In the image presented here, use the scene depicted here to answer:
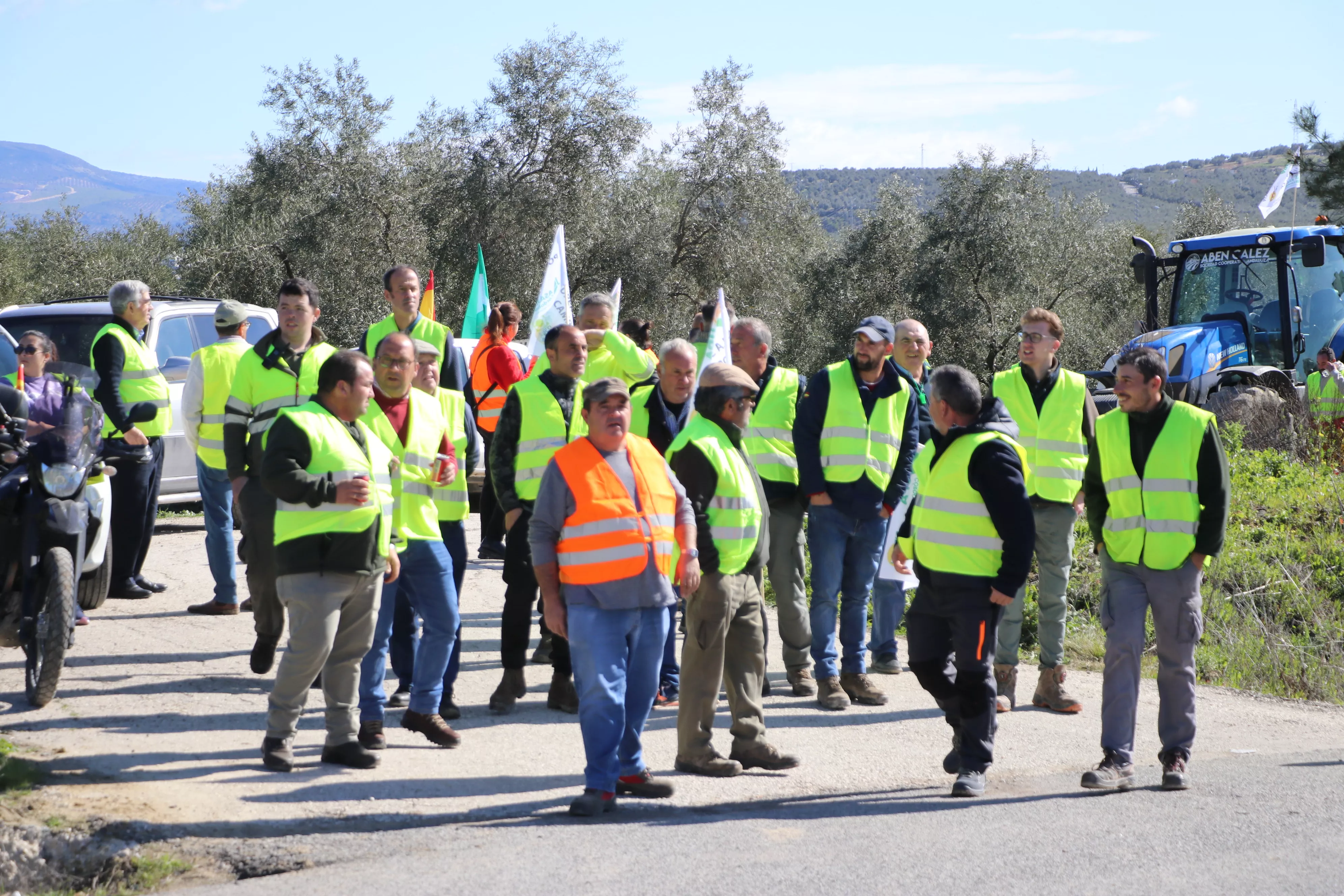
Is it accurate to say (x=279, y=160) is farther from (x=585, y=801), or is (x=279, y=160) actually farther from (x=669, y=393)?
(x=585, y=801)

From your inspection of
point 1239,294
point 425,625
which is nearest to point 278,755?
point 425,625

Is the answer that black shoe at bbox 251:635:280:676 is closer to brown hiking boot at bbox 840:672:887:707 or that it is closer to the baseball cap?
brown hiking boot at bbox 840:672:887:707

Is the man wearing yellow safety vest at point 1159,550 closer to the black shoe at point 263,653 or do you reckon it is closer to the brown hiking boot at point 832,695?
the brown hiking boot at point 832,695

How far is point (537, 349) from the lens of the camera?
862 centimetres

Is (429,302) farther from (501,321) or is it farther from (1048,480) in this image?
(1048,480)

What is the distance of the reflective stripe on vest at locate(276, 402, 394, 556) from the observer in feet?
17.0

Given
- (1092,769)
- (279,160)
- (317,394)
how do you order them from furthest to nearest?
(279,160), (1092,769), (317,394)

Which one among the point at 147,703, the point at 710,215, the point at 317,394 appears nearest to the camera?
the point at 317,394

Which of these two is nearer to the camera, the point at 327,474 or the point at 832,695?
the point at 327,474

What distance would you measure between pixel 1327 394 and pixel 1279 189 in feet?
12.9

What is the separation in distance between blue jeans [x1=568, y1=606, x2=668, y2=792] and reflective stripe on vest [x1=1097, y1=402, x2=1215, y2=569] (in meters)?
2.11

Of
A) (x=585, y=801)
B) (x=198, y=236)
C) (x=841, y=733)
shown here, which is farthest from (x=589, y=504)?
(x=198, y=236)

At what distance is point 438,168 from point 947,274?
39.8 ft

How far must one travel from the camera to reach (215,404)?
24.5ft
